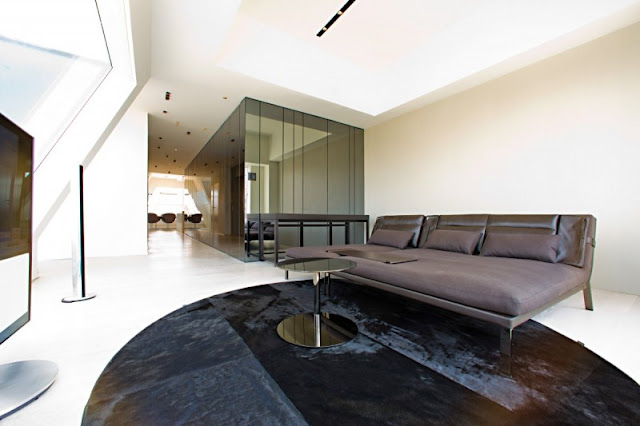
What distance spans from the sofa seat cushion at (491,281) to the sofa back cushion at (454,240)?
743mm

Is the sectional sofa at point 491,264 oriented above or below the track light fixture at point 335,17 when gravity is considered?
below

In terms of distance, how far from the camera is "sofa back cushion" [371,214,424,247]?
3836 millimetres

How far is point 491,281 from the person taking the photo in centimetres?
168

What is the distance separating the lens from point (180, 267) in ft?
14.0

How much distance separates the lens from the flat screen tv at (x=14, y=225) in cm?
116

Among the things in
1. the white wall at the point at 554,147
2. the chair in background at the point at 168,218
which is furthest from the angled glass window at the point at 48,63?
the chair in background at the point at 168,218

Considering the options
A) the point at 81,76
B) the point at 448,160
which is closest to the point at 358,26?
the point at 448,160

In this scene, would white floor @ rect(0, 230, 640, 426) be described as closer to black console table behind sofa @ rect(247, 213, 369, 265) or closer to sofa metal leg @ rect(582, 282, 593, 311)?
sofa metal leg @ rect(582, 282, 593, 311)

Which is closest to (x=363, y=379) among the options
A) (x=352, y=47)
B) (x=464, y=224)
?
(x=464, y=224)

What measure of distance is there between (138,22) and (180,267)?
328cm

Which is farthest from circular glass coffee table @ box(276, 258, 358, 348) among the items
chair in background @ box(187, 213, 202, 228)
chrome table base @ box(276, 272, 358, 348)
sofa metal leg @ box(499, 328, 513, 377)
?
chair in background @ box(187, 213, 202, 228)

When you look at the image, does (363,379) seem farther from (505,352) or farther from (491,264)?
(491,264)

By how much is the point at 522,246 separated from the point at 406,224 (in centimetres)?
156

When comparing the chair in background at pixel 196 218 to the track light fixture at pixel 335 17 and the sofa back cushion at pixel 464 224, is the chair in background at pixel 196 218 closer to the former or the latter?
the track light fixture at pixel 335 17
